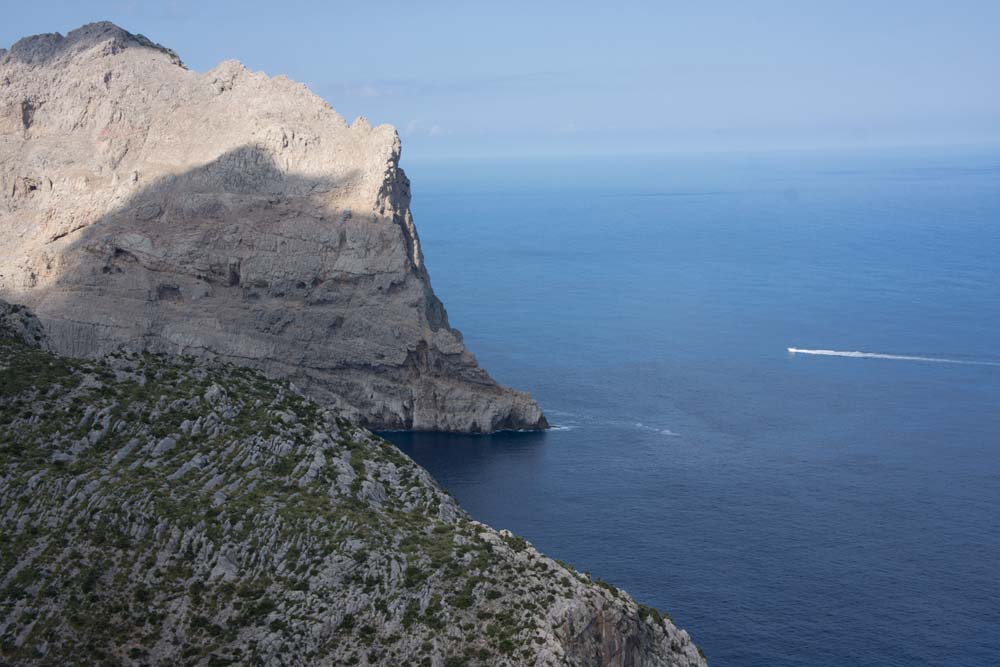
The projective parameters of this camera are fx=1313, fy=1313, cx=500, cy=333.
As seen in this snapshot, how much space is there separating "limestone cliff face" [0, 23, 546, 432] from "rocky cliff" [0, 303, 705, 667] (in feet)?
208

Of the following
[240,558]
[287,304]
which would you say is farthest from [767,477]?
[240,558]

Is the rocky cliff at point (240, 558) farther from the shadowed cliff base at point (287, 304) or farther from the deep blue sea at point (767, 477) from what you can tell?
the shadowed cliff base at point (287, 304)

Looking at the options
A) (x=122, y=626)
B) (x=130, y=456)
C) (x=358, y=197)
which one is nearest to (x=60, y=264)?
(x=358, y=197)

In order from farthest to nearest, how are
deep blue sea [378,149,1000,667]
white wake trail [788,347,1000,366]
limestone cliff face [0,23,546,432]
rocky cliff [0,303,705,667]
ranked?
white wake trail [788,347,1000,366] → limestone cliff face [0,23,546,432] → deep blue sea [378,149,1000,667] → rocky cliff [0,303,705,667]

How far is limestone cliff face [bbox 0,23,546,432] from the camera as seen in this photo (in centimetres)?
13538

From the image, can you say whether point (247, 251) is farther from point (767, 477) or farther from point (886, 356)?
point (886, 356)

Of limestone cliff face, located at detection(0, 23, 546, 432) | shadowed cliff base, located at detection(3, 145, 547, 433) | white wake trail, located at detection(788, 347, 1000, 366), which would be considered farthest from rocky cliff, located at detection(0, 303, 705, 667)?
white wake trail, located at detection(788, 347, 1000, 366)

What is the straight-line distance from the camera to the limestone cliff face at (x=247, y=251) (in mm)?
135375

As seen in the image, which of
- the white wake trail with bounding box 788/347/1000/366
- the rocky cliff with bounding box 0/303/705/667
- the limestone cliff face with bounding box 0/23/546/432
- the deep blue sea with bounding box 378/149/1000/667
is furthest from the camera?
the white wake trail with bounding box 788/347/1000/366

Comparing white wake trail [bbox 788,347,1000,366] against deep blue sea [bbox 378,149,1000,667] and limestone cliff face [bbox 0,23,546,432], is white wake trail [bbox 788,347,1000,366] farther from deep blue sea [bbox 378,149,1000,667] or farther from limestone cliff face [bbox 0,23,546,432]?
limestone cliff face [bbox 0,23,546,432]

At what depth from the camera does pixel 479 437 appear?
135 m

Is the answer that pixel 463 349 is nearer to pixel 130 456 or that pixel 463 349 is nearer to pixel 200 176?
pixel 200 176

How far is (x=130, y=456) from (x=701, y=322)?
134m

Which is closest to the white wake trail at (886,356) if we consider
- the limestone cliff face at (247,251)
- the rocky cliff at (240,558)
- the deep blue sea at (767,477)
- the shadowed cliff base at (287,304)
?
the deep blue sea at (767,477)
